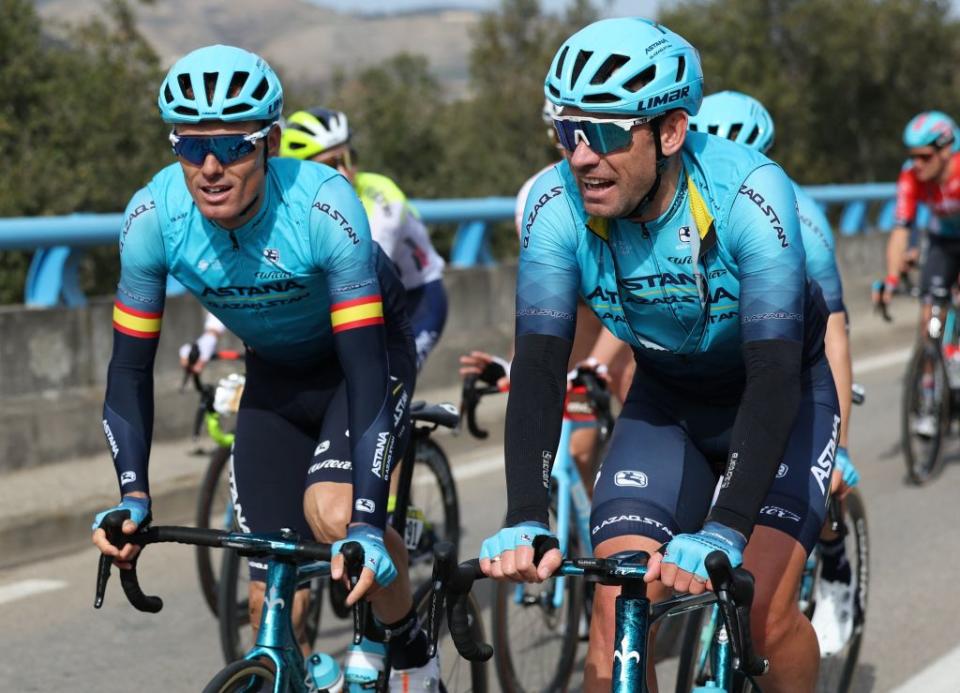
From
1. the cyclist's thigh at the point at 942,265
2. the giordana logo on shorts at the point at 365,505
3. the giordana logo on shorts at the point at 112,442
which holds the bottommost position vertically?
the cyclist's thigh at the point at 942,265

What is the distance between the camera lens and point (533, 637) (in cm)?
574

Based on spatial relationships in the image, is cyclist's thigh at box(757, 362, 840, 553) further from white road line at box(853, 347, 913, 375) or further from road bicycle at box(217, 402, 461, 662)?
white road line at box(853, 347, 913, 375)

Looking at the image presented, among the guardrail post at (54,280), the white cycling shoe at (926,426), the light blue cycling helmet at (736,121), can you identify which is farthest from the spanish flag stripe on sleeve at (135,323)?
the white cycling shoe at (926,426)

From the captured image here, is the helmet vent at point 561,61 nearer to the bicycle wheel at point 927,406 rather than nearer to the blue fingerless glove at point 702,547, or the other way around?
the blue fingerless glove at point 702,547

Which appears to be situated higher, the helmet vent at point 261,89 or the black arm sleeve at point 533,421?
the helmet vent at point 261,89

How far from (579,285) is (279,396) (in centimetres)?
139

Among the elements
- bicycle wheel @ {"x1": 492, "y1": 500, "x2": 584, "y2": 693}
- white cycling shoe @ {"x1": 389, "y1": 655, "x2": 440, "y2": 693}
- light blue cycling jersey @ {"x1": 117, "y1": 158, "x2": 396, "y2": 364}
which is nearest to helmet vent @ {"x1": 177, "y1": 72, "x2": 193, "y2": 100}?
light blue cycling jersey @ {"x1": 117, "y1": 158, "x2": 396, "y2": 364}

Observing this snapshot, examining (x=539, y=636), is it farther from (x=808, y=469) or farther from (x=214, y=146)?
(x=214, y=146)

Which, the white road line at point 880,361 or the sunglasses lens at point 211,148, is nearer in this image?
the sunglasses lens at point 211,148

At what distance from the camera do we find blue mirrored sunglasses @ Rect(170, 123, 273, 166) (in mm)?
4207

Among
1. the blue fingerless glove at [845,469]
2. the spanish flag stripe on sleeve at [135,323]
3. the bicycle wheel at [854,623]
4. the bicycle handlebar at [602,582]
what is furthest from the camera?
the bicycle wheel at [854,623]

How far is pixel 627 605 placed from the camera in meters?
3.44

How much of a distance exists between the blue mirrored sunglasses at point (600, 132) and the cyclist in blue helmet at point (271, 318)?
3.12 feet

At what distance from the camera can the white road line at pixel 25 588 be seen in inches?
272
